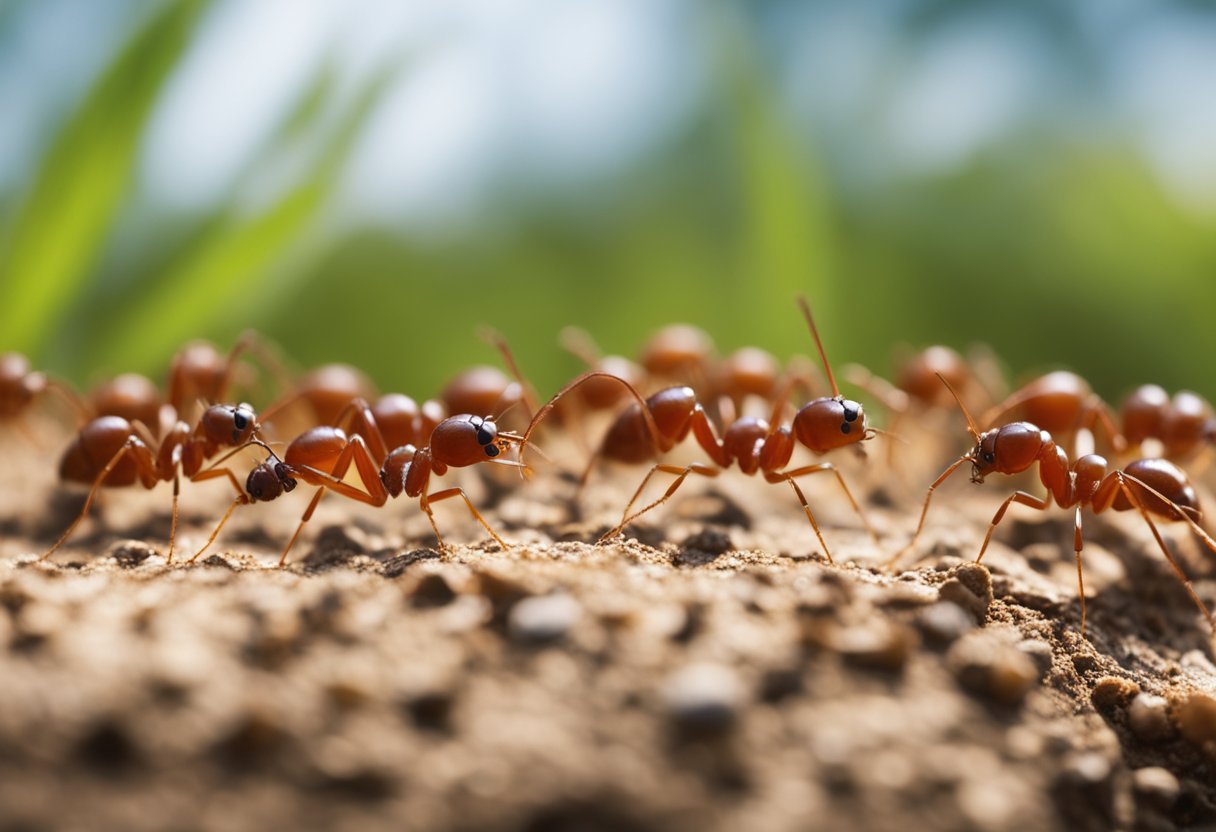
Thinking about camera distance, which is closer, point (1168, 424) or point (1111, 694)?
point (1111, 694)

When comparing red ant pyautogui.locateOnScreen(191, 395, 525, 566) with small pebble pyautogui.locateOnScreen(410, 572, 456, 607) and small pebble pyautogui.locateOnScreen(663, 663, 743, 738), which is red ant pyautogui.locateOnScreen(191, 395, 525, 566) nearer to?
small pebble pyautogui.locateOnScreen(410, 572, 456, 607)

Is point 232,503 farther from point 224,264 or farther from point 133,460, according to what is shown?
point 224,264

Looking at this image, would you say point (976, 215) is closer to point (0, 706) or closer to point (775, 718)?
point (775, 718)

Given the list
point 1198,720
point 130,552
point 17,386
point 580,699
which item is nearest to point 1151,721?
point 1198,720

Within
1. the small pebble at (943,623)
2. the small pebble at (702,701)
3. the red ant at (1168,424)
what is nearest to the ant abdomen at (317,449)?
the small pebble at (702,701)

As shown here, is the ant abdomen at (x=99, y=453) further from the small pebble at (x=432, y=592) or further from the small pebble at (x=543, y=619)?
the small pebble at (x=543, y=619)

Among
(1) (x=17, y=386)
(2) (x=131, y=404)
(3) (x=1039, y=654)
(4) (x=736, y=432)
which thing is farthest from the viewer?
(1) (x=17, y=386)

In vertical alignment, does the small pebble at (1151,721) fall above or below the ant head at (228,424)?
below

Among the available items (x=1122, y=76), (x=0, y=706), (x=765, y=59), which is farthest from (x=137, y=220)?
(x=1122, y=76)
